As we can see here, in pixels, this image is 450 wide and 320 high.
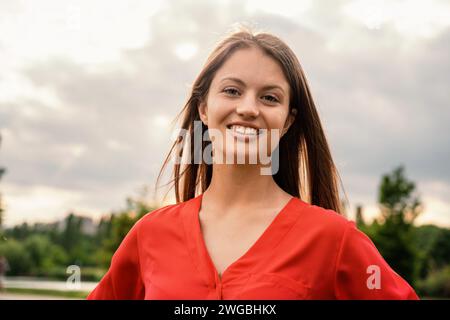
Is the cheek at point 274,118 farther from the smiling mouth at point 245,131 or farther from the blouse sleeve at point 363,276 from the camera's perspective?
the blouse sleeve at point 363,276

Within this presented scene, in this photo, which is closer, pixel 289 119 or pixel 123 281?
pixel 123 281

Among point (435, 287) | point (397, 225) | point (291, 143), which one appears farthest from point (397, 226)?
point (291, 143)

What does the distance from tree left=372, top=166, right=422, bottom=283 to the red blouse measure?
85.6 ft

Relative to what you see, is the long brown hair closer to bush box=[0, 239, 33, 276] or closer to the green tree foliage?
the green tree foliage

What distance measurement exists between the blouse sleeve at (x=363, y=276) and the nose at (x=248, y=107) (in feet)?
2.00

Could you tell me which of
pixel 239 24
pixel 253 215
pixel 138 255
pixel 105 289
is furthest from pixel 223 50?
pixel 105 289

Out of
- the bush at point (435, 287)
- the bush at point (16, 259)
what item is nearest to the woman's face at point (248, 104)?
the bush at point (435, 287)

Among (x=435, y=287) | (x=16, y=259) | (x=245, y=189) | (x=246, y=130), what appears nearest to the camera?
(x=246, y=130)

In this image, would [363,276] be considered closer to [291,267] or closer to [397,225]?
[291,267]

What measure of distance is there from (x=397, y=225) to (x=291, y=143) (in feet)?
85.1

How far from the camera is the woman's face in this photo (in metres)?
2.52

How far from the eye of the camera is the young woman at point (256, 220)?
7.61ft

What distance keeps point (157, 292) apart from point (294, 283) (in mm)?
548

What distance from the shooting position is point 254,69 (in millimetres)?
2572
